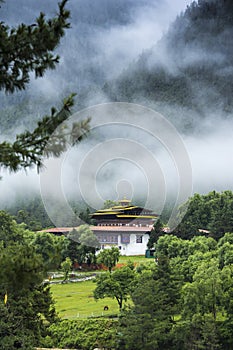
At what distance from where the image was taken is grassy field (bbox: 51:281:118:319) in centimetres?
1721

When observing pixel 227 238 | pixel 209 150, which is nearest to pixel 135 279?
pixel 227 238

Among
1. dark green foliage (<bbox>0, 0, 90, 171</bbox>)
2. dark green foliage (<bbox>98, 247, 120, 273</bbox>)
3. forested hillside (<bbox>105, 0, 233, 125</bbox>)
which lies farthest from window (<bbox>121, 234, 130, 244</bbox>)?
forested hillside (<bbox>105, 0, 233, 125</bbox>)

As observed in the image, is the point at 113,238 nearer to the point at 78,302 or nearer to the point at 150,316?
the point at 78,302

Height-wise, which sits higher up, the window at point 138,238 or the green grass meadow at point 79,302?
the window at point 138,238

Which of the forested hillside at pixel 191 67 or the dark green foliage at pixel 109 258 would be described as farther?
the forested hillside at pixel 191 67

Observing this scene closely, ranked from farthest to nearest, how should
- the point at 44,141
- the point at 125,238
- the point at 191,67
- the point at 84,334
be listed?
the point at 191,67
the point at 125,238
the point at 84,334
the point at 44,141

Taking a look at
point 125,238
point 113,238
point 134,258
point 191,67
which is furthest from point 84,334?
point 191,67

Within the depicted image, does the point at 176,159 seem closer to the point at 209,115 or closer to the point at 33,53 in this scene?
the point at 209,115

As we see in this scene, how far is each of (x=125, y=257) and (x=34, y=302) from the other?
55.9ft

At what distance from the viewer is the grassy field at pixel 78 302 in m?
17.2

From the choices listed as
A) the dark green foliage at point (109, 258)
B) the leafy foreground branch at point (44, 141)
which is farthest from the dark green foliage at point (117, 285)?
the leafy foreground branch at point (44, 141)

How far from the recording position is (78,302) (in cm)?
1888

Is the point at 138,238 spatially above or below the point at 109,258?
above

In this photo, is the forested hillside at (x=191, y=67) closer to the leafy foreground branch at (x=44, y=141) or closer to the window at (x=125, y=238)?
the window at (x=125, y=238)
